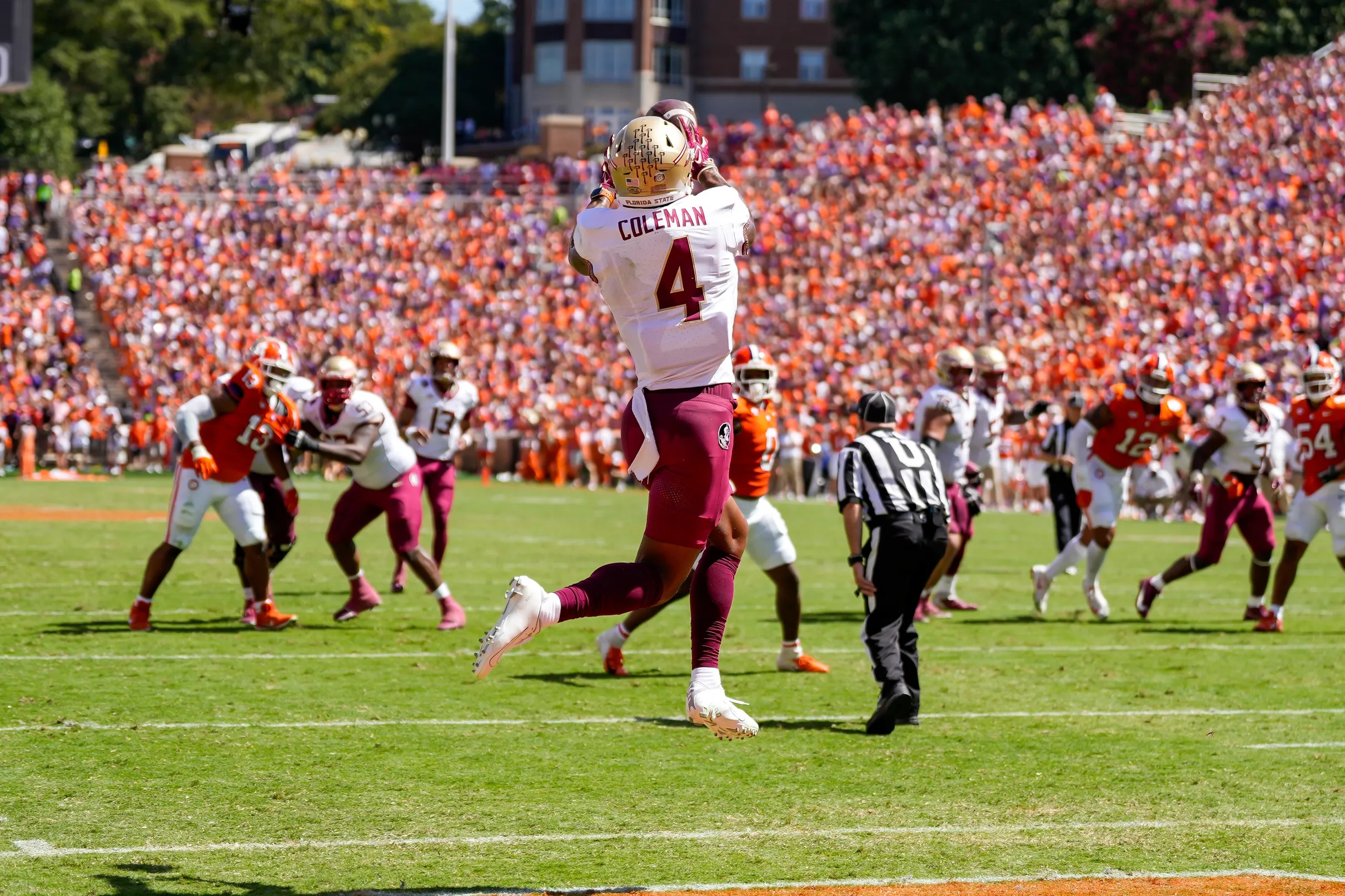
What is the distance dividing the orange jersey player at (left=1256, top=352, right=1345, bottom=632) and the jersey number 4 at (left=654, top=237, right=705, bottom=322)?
25.9ft

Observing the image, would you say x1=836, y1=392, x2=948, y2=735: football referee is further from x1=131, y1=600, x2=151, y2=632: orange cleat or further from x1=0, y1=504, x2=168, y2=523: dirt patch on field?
x1=0, y1=504, x2=168, y2=523: dirt patch on field

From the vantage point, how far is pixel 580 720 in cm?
818

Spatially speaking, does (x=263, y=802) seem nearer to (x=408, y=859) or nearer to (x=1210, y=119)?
(x=408, y=859)

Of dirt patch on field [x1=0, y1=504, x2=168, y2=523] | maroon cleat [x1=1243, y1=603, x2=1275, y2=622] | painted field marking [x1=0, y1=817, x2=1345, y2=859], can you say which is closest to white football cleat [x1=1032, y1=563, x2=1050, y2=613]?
maroon cleat [x1=1243, y1=603, x2=1275, y2=622]

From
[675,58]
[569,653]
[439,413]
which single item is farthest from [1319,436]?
[675,58]

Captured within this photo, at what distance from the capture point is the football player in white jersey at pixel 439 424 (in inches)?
530

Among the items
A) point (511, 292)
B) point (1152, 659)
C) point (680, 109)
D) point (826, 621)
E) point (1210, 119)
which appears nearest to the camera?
point (680, 109)

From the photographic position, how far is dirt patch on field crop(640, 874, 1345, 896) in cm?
520

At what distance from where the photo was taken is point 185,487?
10758mm

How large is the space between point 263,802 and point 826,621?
271 inches

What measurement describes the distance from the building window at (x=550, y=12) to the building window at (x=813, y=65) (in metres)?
10.3

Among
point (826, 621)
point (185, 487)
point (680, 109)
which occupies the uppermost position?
point (680, 109)

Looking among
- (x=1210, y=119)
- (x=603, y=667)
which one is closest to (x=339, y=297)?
(x=1210, y=119)

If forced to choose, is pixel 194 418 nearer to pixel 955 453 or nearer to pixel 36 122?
pixel 955 453
